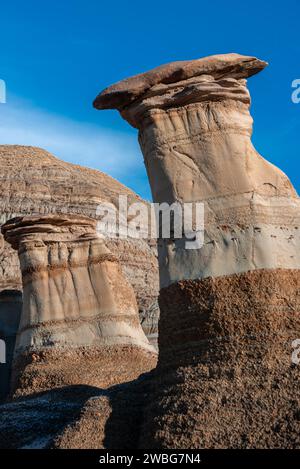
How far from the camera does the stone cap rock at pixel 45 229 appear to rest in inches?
777

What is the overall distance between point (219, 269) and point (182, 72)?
2742 millimetres

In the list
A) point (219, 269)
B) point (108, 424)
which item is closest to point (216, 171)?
point (219, 269)

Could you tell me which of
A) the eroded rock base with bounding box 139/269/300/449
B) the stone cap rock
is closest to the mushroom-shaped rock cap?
the eroded rock base with bounding box 139/269/300/449

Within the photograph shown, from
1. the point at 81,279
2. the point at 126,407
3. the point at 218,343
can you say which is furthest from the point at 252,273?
the point at 81,279

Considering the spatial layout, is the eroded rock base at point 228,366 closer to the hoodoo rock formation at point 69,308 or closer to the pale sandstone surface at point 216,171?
the pale sandstone surface at point 216,171

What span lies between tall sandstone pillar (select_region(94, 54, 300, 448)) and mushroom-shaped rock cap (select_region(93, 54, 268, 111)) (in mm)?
13

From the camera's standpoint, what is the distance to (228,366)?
9703 millimetres

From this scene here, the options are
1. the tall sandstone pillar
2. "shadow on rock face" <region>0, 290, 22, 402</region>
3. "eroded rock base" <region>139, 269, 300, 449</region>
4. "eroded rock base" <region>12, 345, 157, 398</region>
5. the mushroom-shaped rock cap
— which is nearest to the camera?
"eroded rock base" <region>139, 269, 300, 449</region>

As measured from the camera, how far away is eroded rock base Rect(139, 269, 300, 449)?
9.01m

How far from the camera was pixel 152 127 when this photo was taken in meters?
11.6

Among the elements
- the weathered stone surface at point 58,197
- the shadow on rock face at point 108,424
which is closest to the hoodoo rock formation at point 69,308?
the shadow on rock face at point 108,424

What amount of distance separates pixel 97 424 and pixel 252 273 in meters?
2.53

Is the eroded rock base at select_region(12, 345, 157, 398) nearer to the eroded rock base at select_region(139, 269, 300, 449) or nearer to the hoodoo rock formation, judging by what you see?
the hoodoo rock formation

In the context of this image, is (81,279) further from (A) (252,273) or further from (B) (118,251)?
(B) (118,251)
